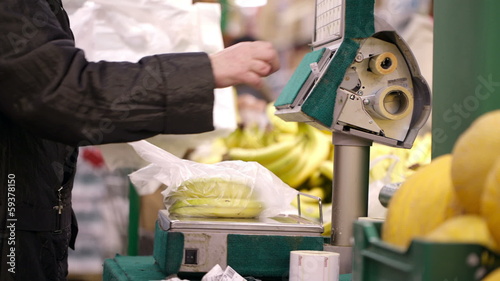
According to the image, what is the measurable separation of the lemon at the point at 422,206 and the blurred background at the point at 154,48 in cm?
160

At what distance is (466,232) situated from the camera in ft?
1.91

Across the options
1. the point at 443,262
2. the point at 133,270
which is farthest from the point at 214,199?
the point at 443,262

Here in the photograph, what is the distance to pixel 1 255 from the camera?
4.35 feet

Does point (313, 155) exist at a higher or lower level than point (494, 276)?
higher

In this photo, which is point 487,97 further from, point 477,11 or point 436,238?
point 436,238

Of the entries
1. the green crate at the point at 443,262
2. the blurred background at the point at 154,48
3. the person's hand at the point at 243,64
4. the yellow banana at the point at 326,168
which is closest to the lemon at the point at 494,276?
the green crate at the point at 443,262

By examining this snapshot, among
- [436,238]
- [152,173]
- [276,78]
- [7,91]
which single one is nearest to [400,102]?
[152,173]

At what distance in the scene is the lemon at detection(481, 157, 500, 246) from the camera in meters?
0.55

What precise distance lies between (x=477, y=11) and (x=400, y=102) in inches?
17.5

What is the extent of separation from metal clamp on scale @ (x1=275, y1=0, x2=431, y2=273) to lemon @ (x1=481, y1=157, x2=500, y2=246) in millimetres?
889

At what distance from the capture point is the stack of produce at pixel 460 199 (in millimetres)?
571

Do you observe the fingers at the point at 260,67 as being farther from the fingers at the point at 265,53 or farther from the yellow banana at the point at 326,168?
the yellow banana at the point at 326,168

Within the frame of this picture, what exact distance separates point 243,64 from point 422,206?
0.52 metres

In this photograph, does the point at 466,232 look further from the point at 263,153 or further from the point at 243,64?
the point at 263,153
